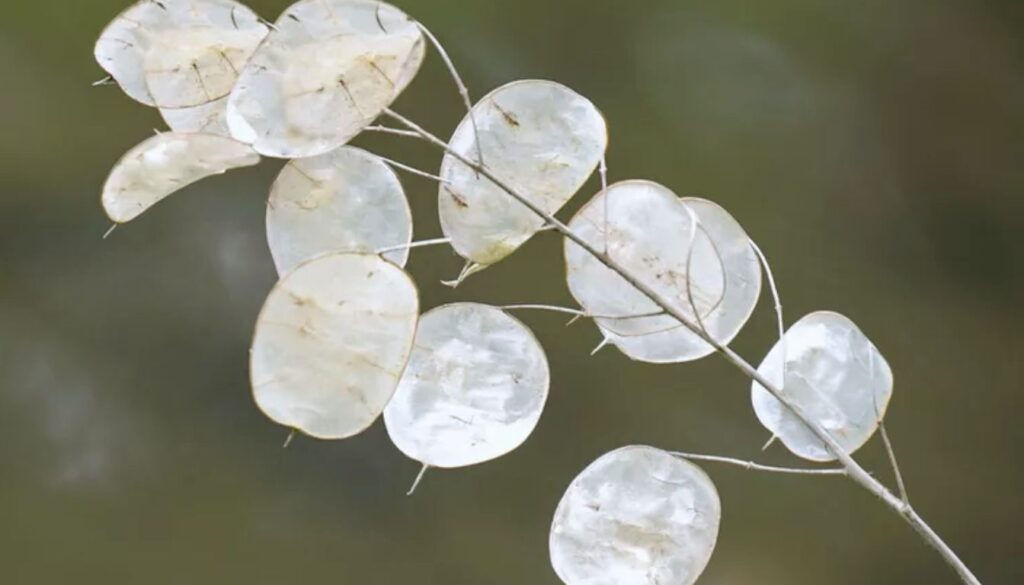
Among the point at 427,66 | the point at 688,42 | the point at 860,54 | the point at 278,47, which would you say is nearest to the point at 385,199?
the point at 278,47

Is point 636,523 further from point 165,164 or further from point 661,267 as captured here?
point 165,164

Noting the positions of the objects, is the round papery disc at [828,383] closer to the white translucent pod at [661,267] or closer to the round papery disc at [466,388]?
the white translucent pod at [661,267]

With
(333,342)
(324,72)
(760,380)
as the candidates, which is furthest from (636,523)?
(324,72)

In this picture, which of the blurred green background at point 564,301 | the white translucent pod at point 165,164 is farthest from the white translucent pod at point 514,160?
the blurred green background at point 564,301

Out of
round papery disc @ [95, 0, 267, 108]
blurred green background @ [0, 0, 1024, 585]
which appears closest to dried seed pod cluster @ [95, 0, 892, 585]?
round papery disc @ [95, 0, 267, 108]

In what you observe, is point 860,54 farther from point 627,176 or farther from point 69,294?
point 69,294

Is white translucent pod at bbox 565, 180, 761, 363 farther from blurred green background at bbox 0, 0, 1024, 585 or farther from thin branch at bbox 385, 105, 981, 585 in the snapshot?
blurred green background at bbox 0, 0, 1024, 585
